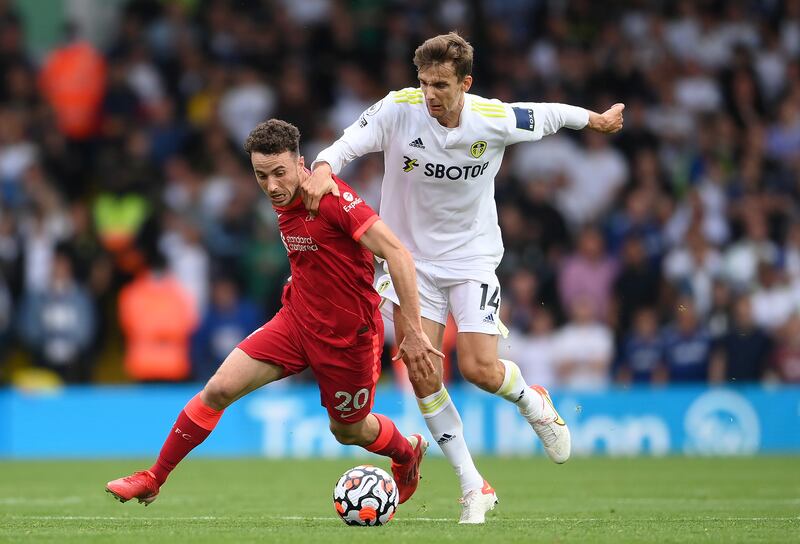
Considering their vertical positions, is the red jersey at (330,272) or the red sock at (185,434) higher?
the red jersey at (330,272)

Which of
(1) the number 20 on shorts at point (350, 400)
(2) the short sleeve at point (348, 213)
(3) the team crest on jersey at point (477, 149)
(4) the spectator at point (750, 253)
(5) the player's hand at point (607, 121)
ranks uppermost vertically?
(4) the spectator at point (750, 253)

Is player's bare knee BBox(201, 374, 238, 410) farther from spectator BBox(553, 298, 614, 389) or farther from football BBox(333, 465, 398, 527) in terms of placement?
spectator BBox(553, 298, 614, 389)

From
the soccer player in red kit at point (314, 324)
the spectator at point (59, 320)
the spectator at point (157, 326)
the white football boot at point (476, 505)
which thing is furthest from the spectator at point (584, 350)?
the soccer player in red kit at point (314, 324)

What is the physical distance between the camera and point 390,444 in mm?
9203

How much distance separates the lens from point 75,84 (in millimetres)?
18672

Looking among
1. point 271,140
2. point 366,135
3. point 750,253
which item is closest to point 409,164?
point 366,135

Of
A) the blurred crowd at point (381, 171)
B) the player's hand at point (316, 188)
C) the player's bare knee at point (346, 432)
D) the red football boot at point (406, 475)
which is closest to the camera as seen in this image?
the player's hand at point (316, 188)

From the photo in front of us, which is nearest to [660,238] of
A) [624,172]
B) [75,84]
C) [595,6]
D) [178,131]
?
[624,172]

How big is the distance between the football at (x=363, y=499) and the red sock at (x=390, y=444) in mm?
615

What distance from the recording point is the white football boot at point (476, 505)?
341 inches

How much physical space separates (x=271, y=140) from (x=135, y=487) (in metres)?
2.22

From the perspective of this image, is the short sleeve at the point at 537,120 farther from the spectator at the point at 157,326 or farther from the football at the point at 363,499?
the spectator at the point at 157,326

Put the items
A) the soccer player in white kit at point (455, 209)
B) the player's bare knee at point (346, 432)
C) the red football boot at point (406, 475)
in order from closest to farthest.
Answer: the soccer player in white kit at point (455, 209) → the player's bare knee at point (346, 432) → the red football boot at point (406, 475)

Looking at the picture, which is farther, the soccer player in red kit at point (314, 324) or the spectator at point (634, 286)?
the spectator at point (634, 286)
